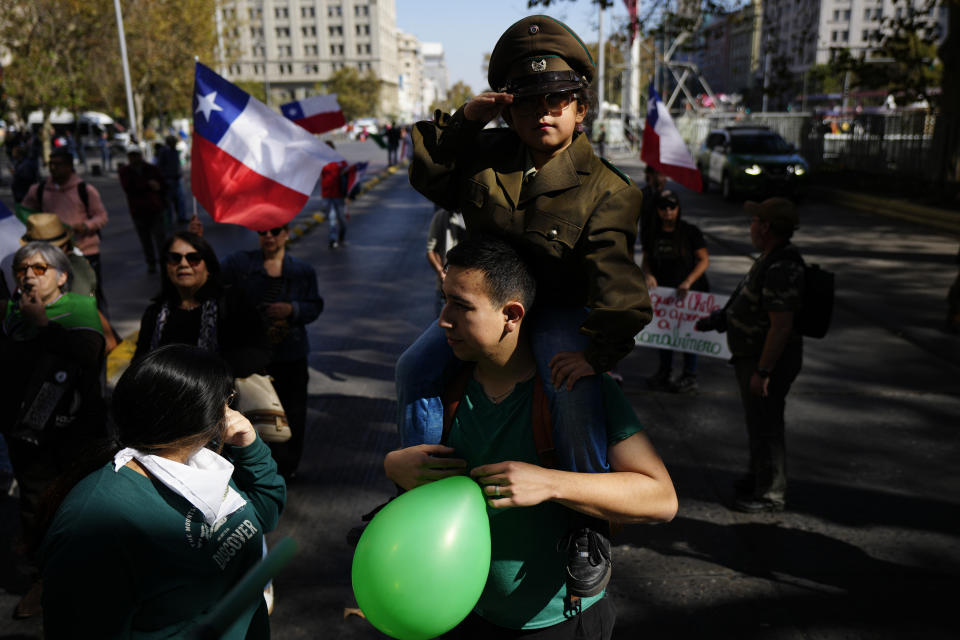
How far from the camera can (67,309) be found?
12.9 feet

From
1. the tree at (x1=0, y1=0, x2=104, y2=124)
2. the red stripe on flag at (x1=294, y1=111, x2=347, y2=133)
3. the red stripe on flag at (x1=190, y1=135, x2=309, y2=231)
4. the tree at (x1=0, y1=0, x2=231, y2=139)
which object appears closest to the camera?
the red stripe on flag at (x1=190, y1=135, x2=309, y2=231)

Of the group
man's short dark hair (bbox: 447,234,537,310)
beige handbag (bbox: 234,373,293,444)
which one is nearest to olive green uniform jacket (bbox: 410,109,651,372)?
man's short dark hair (bbox: 447,234,537,310)

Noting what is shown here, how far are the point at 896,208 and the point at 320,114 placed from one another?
607 inches

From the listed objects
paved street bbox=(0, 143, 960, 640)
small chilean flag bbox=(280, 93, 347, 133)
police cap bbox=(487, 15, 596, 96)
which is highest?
small chilean flag bbox=(280, 93, 347, 133)

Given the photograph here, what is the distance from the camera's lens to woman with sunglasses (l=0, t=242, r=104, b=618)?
3631 mm

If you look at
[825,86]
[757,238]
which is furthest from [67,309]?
[825,86]

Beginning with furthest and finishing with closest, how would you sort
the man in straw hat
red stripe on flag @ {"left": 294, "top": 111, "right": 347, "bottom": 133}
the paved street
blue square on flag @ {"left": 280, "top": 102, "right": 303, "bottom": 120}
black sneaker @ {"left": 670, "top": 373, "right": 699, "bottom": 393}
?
1. blue square on flag @ {"left": 280, "top": 102, "right": 303, "bottom": 120}
2. red stripe on flag @ {"left": 294, "top": 111, "right": 347, "bottom": 133}
3. black sneaker @ {"left": 670, "top": 373, "right": 699, "bottom": 393}
4. the man in straw hat
5. the paved street

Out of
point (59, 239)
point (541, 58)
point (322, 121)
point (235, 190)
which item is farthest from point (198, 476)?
point (322, 121)

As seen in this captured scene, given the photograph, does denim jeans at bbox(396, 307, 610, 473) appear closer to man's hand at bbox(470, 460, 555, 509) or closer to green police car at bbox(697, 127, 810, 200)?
man's hand at bbox(470, 460, 555, 509)

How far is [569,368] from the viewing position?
1.78 meters

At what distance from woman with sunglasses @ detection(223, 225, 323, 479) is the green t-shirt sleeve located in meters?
3.34

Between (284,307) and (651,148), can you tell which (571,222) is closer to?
(284,307)

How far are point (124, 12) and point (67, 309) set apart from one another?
36.2 meters

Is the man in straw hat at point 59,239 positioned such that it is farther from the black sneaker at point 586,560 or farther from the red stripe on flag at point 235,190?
the black sneaker at point 586,560
